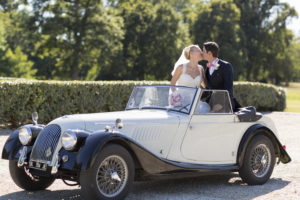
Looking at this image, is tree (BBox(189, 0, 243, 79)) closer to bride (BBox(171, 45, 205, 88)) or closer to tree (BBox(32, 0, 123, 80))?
tree (BBox(32, 0, 123, 80))

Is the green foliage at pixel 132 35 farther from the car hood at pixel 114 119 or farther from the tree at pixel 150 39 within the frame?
the car hood at pixel 114 119

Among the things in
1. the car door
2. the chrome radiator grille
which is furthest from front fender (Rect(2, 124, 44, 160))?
the car door

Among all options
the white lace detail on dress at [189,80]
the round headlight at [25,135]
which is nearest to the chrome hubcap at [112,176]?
the round headlight at [25,135]

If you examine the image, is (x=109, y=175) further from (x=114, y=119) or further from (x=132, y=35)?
(x=132, y=35)

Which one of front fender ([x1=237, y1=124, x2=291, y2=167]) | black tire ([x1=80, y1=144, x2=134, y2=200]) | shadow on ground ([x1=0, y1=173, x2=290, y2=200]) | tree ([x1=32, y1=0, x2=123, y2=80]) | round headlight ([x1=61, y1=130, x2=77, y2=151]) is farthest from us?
tree ([x1=32, y1=0, x2=123, y2=80])

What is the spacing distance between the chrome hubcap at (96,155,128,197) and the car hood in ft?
1.55

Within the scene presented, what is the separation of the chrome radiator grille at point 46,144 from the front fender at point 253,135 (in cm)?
274

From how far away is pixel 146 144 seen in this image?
5730mm

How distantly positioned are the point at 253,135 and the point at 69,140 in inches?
116

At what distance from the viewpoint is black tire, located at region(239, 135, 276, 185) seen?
6.59 meters

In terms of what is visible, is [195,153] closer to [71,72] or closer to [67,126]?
[67,126]

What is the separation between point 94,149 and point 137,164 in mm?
730

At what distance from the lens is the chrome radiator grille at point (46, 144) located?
5352 millimetres

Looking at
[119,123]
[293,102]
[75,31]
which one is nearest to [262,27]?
[293,102]
